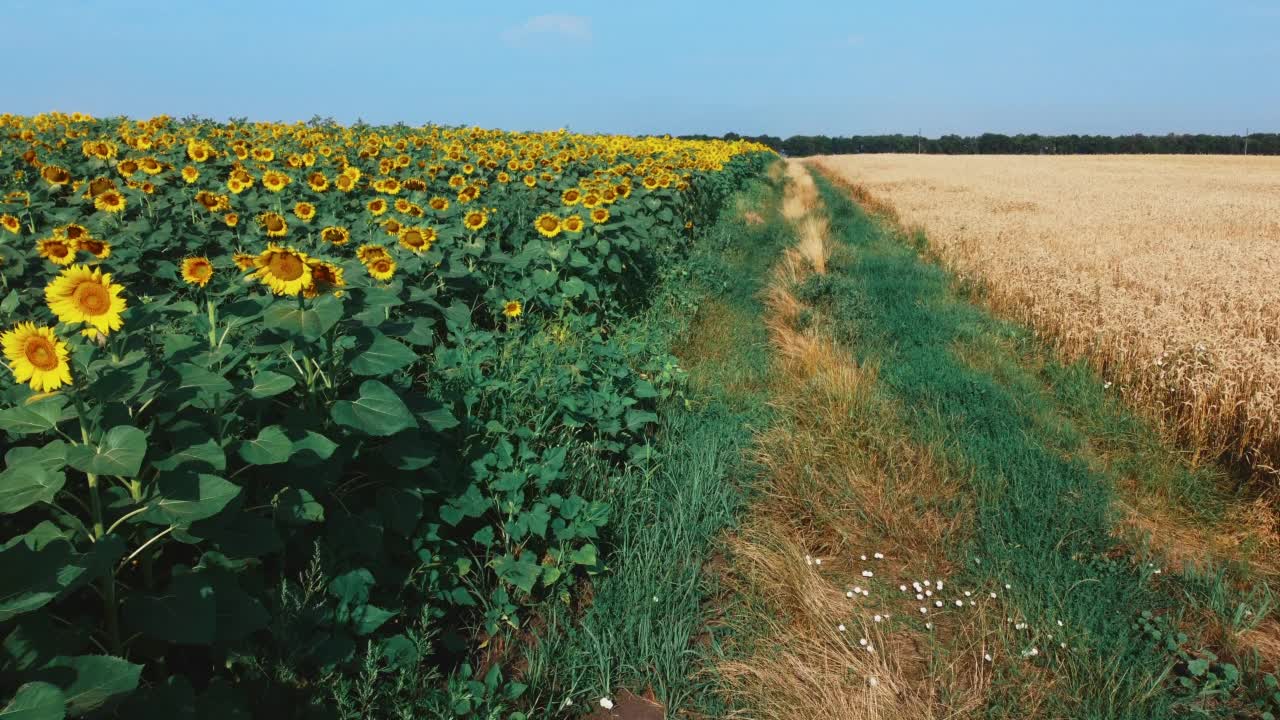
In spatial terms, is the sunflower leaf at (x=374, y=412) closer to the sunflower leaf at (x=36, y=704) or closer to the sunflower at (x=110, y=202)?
the sunflower leaf at (x=36, y=704)

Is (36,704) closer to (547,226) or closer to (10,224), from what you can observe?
(10,224)

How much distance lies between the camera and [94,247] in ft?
13.9

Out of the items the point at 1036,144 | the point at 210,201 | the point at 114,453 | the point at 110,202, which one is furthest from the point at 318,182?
the point at 1036,144

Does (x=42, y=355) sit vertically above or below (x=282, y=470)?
above

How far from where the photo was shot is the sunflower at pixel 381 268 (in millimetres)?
3697

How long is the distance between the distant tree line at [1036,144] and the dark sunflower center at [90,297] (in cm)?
7905

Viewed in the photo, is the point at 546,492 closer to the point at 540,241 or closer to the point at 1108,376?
the point at 540,241

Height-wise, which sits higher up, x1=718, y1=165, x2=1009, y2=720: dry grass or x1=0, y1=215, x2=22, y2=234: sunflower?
x1=0, y1=215, x2=22, y2=234: sunflower

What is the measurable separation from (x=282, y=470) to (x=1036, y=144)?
11330 centimetres

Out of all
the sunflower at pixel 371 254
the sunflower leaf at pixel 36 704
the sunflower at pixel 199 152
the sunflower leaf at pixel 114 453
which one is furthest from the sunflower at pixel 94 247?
the sunflower at pixel 199 152

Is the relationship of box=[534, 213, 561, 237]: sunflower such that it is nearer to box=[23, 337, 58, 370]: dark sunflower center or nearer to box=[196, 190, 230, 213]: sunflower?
box=[196, 190, 230, 213]: sunflower

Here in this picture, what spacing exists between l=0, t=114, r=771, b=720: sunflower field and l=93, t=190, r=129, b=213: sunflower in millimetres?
20

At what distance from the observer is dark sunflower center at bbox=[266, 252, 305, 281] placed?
253cm

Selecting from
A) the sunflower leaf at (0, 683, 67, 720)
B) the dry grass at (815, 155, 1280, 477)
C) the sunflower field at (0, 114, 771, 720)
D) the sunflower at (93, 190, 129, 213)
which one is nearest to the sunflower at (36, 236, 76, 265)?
the sunflower field at (0, 114, 771, 720)
